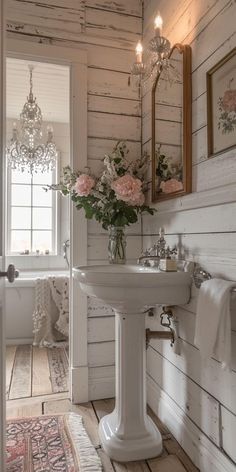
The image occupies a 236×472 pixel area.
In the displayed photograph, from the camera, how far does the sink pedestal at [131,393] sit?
1.47m

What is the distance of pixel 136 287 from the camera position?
1302mm

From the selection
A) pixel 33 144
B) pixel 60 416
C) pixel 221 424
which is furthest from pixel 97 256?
pixel 33 144

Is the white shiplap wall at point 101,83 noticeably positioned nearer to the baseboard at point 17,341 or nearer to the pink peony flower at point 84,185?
the pink peony flower at point 84,185

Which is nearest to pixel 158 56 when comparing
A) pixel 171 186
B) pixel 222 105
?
pixel 222 105

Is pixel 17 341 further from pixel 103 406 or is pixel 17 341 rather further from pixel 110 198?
pixel 110 198

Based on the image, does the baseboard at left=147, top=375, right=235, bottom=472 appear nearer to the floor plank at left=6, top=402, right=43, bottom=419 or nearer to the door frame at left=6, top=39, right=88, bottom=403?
the door frame at left=6, top=39, right=88, bottom=403

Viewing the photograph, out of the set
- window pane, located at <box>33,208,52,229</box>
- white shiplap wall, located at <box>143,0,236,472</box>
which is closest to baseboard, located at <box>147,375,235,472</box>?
white shiplap wall, located at <box>143,0,236,472</box>

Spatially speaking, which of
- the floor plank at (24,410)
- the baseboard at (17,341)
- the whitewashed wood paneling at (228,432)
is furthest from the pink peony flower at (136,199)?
the baseboard at (17,341)

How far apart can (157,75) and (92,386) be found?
1915 millimetres

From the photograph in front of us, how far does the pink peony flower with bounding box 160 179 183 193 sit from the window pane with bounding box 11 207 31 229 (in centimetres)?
249

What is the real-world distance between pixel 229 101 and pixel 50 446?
1728mm

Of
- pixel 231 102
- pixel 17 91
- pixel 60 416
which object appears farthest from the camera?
pixel 17 91

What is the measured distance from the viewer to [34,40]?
190 cm

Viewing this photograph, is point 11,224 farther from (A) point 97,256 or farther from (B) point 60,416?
(B) point 60,416
